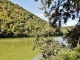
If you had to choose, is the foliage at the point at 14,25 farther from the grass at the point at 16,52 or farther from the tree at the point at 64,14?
the tree at the point at 64,14

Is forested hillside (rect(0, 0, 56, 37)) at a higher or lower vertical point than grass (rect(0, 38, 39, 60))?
higher

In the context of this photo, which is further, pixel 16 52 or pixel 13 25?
pixel 13 25

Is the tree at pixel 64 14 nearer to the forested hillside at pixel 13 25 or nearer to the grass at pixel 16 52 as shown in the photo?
the grass at pixel 16 52

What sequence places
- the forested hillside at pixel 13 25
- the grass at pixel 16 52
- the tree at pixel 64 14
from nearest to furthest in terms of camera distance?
→ the tree at pixel 64 14 < the grass at pixel 16 52 < the forested hillside at pixel 13 25

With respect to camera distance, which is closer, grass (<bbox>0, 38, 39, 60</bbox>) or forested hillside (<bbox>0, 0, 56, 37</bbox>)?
grass (<bbox>0, 38, 39, 60</bbox>)

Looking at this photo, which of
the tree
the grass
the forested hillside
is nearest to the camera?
the tree

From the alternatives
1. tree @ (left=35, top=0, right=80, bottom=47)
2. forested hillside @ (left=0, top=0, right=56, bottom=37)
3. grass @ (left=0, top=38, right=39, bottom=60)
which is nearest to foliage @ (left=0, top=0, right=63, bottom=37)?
forested hillside @ (left=0, top=0, right=56, bottom=37)

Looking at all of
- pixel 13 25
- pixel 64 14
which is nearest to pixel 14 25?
pixel 13 25

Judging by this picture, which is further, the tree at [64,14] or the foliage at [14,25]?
the foliage at [14,25]

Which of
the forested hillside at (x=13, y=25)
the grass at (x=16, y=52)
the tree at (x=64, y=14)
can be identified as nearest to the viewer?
the tree at (x=64, y=14)

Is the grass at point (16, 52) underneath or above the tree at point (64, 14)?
underneath

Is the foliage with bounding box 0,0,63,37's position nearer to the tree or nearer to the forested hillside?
the forested hillside

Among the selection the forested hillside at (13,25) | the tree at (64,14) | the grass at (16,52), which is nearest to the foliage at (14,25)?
the forested hillside at (13,25)

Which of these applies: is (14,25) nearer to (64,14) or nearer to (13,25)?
(13,25)
